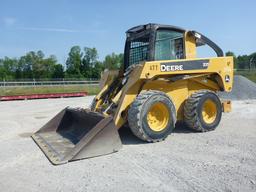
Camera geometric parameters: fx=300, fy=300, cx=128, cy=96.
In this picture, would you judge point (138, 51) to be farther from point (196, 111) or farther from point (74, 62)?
point (74, 62)

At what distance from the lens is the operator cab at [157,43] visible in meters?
6.86

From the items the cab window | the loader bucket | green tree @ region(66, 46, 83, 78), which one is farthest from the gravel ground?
green tree @ region(66, 46, 83, 78)

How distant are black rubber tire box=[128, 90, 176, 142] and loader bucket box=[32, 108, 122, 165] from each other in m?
0.56

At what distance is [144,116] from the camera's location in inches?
239

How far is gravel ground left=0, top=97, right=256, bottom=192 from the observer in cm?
400

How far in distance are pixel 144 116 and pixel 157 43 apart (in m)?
1.88

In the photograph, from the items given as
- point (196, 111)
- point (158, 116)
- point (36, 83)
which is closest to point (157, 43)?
point (158, 116)

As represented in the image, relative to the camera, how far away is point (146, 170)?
4562mm

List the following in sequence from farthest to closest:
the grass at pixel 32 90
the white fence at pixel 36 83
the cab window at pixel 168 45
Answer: the white fence at pixel 36 83, the grass at pixel 32 90, the cab window at pixel 168 45

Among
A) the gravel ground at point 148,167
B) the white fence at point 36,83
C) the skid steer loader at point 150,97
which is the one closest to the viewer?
the gravel ground at point 148,167

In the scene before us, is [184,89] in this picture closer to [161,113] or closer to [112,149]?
[161,113]

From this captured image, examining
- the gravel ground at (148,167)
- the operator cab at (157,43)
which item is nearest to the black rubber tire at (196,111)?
the gravel ground at (148,167)

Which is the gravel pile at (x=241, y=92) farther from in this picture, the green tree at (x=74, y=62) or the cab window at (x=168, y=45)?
the green tree at (x=74, y=62)

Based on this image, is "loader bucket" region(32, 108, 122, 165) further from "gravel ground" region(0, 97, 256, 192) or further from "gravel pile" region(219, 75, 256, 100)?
"gravel pile" region(219, 75, 256, 100)
